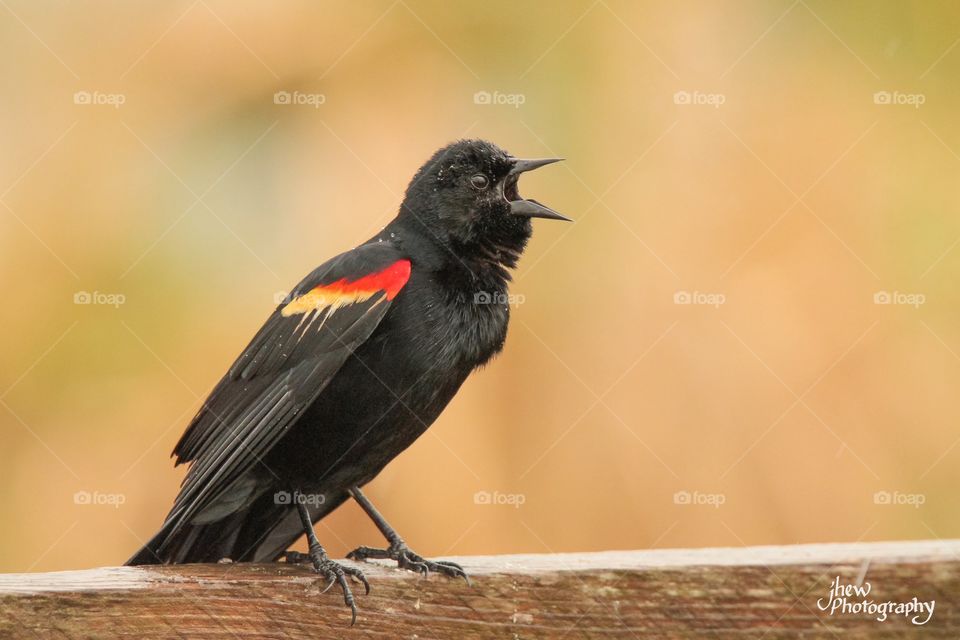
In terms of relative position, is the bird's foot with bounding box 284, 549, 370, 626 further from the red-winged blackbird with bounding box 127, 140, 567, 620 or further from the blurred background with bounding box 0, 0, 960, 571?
the blurred background with bounding box 0, 0, 960, 571

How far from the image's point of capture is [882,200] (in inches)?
177

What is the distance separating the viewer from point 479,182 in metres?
3.73

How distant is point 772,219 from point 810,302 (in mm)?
386

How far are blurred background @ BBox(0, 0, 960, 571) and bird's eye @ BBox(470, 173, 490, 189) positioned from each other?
2.14ft

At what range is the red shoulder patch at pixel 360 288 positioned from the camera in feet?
10.8

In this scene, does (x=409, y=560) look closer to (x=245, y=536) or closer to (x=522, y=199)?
(x=245, y=536)

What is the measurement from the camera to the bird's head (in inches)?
143

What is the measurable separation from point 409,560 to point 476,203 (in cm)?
129

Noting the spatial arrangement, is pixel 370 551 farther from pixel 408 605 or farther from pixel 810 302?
pixel 810 302

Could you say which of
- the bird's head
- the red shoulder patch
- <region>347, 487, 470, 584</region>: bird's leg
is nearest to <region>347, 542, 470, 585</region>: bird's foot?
<region>347, 487, 470, 584</region>: bird's leg

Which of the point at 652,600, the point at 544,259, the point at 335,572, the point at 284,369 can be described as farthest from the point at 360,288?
the point at 652,600

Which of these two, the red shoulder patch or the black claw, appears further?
the red shoulder patch

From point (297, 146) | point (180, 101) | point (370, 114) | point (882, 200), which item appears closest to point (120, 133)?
point (180, 101)

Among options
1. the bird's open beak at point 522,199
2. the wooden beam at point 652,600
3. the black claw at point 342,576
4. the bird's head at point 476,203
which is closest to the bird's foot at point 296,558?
the black claw at point 342,576
